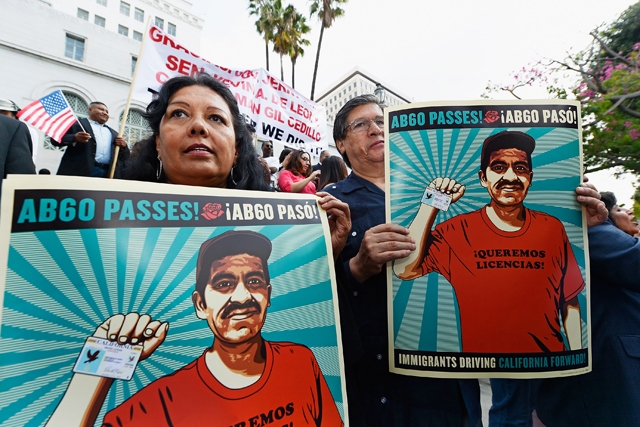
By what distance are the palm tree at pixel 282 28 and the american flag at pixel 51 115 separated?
1847cm

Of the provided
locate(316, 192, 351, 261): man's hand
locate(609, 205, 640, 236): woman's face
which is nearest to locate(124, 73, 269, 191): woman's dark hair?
locate(316, 192, 351, 261): man's hand

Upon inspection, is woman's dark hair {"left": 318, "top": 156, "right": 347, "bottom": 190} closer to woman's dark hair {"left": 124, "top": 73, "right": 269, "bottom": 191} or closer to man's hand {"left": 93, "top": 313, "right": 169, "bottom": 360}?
woman's dark hair {"left": 124, "top": 73, "right": 269, "bottom": 191}

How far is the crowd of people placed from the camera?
1.28 metres

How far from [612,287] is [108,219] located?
2136 mm

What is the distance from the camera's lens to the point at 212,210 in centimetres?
101

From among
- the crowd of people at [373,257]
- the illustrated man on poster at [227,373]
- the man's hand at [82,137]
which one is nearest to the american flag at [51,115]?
the man's hand at [82,137]

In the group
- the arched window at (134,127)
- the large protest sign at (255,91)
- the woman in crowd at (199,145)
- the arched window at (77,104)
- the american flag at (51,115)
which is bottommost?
the woman in crowd at (199,145)

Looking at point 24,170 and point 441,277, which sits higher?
point 24,170

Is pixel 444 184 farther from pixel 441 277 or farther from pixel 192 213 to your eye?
pixel 192 213

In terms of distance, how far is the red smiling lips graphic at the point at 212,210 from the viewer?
1.00 metres

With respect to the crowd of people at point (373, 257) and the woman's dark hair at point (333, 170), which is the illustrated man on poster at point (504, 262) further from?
the woman's dark hair at point (333, 170)

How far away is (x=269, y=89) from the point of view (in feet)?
17.2

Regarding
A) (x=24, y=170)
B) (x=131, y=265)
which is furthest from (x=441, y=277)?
(x=24, y=170)

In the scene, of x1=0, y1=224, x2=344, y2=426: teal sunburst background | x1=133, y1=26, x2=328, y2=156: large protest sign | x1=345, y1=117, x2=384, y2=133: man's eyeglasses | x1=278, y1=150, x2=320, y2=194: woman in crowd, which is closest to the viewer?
x1=0, y1=224, x2=344, y2=426: teal sunburst background
